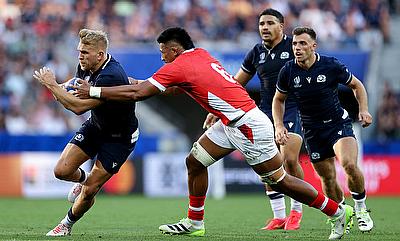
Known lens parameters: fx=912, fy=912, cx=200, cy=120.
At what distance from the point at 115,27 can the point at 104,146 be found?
51.6 feet

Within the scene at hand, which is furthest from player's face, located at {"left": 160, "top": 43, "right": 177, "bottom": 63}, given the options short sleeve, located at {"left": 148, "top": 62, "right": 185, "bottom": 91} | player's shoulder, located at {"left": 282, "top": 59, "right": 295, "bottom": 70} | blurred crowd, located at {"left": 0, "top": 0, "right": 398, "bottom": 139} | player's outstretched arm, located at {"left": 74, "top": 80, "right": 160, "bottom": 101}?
blurred crowd, located at {"left": 0, "top": 0, "right": 398, "bottom": 139}

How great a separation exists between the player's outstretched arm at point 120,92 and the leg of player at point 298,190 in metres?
1.48

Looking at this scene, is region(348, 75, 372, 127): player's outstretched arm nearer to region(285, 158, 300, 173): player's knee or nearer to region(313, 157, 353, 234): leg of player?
region(313, 157, 353, 234): leg of player

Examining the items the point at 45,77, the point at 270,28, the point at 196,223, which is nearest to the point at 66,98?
the point at 45,77

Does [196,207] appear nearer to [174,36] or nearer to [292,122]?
[174,36]

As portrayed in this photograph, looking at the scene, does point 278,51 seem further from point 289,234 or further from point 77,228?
point 77,228

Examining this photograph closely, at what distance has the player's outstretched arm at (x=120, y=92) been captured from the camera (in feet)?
30.7

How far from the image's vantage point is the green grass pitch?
10.3m

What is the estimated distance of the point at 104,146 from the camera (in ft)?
34.2

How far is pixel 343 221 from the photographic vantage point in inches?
390

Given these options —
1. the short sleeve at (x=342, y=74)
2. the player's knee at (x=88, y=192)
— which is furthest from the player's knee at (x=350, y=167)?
the player's knee at (x=88, y=192)

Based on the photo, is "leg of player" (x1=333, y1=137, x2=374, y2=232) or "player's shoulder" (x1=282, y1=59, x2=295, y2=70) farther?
"player's shoulder" (x1=282, y1=59, x2=295, y2=70)

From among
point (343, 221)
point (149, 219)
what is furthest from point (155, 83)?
point (149, 219)

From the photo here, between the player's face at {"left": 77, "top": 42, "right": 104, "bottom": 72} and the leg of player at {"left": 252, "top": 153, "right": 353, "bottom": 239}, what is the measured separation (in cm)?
210
